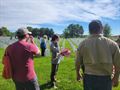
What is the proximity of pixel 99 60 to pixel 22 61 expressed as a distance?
157cm

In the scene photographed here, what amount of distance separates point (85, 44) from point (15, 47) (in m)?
1.43

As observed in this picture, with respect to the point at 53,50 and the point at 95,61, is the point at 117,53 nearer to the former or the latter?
the point at 95,61

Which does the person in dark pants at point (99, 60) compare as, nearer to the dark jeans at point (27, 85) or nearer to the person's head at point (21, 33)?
the dark jeans at point (27, 85)

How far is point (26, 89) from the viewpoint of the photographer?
20.6ft

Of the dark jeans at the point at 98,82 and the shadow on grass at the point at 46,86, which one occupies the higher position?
the dark jeans at the point at 98,82

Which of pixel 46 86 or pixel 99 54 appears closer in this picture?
pixel 99 54

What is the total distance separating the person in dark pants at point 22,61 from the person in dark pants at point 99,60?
115cm

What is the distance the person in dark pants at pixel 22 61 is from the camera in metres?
6.18

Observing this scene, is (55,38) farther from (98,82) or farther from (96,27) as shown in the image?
(98,82)

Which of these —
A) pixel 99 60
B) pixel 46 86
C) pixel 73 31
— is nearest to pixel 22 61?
pixel 99 60

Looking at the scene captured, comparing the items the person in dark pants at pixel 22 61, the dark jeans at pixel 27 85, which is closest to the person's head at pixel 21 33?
the person in dark pants at pixel 22 61

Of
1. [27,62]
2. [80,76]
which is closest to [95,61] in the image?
[80,76]

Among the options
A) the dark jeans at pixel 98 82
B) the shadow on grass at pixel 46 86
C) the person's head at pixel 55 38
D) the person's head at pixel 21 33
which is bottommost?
the shadow on grass at pixel 46 86

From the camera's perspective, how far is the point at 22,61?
621cm
